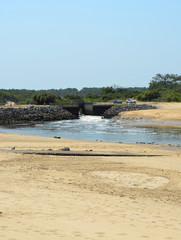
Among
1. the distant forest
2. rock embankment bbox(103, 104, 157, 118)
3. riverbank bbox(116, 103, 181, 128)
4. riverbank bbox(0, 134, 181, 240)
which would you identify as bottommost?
riverbank bbox(0, 134, 181, 240)

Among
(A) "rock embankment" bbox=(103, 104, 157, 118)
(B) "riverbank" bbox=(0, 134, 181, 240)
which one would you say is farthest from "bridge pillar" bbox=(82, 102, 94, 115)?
(B) "riverbank" bbox=(0, 134, 181, 240)

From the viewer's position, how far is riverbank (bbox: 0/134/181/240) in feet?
27.7

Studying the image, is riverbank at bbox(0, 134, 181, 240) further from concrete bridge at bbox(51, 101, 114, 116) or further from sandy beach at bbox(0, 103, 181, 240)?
concrete bridge at bbox(51, 101, 114, 116)

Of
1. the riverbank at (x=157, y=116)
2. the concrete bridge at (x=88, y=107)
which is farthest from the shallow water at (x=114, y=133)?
the concrete bridge at (x=88, y=107)

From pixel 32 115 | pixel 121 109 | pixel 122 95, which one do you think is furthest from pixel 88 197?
pixel 122 95

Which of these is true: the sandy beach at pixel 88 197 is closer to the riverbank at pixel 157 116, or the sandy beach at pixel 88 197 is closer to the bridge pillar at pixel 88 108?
the riverbank at pixel 157 116

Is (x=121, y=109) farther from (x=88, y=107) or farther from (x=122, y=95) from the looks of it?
(x=122, y=95)

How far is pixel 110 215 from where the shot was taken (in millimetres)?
10047

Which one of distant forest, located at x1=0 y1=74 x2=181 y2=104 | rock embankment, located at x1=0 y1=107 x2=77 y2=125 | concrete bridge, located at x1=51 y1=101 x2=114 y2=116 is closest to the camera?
rock embankment, located at x1=0 y1=107 x2=77 y2=125

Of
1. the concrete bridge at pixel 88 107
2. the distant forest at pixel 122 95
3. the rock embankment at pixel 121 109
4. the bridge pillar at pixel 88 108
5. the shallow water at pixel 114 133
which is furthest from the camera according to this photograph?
the distant forest at pixel 122 95

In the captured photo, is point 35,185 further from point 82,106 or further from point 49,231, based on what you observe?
point 82,106

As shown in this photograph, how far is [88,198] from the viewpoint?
11906 mm

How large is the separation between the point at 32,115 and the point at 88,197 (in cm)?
Result: 5572

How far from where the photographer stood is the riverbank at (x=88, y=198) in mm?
8430
